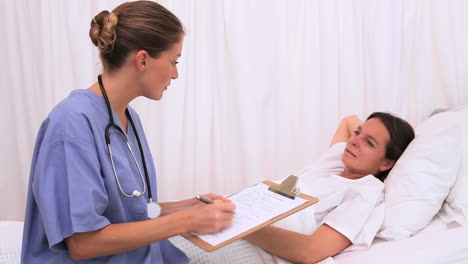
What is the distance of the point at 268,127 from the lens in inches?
91.8

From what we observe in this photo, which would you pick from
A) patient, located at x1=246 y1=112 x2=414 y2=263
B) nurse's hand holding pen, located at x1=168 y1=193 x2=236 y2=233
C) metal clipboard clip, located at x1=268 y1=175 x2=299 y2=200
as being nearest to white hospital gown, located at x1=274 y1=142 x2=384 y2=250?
patient, located at x1=246 y1=112 x2=414 y2=263

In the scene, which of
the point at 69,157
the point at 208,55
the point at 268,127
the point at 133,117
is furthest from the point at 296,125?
the point at 69,157

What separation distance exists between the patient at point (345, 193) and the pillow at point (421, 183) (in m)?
0.05

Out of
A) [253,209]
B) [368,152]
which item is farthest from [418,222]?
[253,209]

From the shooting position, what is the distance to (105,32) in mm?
1095

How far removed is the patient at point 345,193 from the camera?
1416 millimetres

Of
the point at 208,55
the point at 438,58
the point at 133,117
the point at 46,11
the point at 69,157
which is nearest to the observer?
the point at 69,157

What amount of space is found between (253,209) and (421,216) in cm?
63

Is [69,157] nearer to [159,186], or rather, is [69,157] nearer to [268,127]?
[159,186]

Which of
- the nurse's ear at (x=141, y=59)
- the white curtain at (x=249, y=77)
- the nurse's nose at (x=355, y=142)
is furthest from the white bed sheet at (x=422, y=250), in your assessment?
the white curtain at (x=249, y=77)

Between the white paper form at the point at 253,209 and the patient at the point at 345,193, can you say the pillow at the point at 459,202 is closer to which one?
the patient at the point at 345,193

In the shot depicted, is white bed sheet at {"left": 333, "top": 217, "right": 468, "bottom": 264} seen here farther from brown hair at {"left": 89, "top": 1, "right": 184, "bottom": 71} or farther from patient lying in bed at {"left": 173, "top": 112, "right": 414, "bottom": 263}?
brown hair at {"left": 89, "top": 1, "right": 184, "bottom": 71}

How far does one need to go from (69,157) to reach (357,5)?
178 cm

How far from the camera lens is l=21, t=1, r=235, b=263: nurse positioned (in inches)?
39.4
